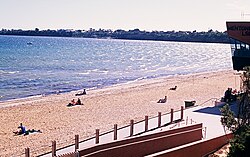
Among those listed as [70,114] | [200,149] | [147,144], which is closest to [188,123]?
[200,149]

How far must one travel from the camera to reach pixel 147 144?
47.7ft

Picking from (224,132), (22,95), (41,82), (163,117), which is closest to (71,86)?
(41,82)

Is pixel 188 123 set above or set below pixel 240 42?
below

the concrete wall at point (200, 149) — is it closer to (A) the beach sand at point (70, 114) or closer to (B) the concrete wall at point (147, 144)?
(B) the concrete wall at point (147, 144)

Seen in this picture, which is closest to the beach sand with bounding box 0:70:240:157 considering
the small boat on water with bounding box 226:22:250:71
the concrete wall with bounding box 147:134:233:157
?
the small boat on water with bounding box 226:22:250:71

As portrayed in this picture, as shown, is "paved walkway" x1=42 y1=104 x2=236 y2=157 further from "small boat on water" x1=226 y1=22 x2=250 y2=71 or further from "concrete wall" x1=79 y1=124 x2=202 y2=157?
"small boat on water" x1=226 y1=22 x2=250 y2=71

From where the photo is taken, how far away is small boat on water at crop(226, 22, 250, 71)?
28.3m

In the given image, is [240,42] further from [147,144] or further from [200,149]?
[147,144]

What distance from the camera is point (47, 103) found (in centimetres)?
3528

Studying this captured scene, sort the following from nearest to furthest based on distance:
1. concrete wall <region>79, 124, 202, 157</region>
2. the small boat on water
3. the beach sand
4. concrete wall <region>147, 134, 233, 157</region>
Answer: concrete wall <region>79, 124, 202, 157</region>, concrete wall <region>147, 134, 233, 157</region>, the beach sand, the small boat on water

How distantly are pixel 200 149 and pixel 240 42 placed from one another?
52.3ft

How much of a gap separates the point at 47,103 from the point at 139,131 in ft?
61.6

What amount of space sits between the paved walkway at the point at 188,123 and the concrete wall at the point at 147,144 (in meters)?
0.78

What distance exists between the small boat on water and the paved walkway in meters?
5.16
